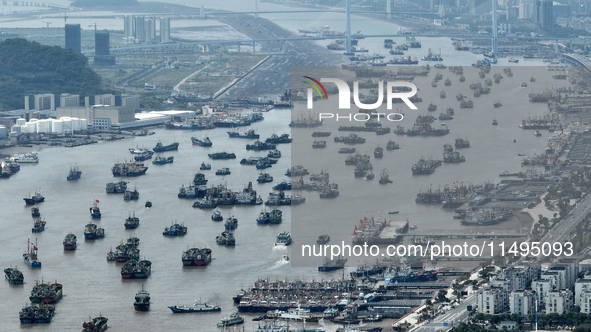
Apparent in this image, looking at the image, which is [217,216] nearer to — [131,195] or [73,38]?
[131,195]

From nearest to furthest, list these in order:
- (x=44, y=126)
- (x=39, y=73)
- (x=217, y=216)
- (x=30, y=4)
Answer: (x=217, y=216)
(x=44, y=126)
(x=39, y=73)
(x=30, y=4)

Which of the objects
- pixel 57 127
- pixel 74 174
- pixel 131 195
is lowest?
pixel 131 195

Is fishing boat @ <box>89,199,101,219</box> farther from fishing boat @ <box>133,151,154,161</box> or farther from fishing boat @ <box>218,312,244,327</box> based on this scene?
fishing boat @ <box>218,312,244,327</box>

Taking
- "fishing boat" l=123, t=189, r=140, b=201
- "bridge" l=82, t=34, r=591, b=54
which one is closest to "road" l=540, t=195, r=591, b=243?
"fishing boat" l=123, t=189, r=140, b=201

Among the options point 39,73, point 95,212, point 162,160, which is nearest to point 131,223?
point 95,212

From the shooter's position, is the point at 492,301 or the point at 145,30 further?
the point at 145,30

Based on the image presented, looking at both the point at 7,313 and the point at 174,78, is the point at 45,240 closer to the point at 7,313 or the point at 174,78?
the point at 7,313

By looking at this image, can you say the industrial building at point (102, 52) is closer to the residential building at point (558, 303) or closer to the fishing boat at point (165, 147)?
the fishing boat at point (165, 147)
